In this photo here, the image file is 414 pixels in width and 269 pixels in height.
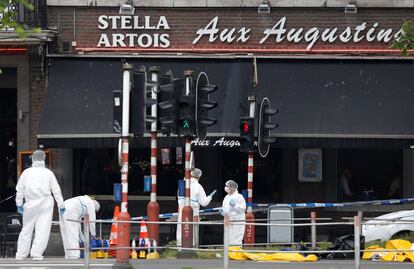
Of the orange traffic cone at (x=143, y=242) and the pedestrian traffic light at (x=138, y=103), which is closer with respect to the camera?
the pedestrian traffic light at (x=138, y=103)

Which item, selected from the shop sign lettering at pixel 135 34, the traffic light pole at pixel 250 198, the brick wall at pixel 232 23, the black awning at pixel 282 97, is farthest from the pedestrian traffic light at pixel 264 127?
the shop sign lettering at pixel 135 34

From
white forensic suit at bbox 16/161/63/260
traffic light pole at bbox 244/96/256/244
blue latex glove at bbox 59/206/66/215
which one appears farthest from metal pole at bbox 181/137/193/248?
traffic light pole at bbox 244/96/256/244

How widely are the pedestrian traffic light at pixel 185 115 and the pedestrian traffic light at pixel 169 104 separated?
10 cm

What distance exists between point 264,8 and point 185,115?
715 centimetres

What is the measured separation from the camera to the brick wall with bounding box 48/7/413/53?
83.7 feet

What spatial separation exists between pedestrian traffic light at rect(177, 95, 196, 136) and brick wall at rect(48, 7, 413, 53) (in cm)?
662

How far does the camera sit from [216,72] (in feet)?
82.6

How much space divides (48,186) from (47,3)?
25.3 feet

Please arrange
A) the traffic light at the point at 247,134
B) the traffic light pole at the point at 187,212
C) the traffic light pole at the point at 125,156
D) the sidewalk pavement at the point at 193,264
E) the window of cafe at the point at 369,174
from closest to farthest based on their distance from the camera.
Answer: the traffic light pole at the point at 125,156
the sidewalk pavement at the point at 193,264
the traffic light pole at the point at 187,212
the traffic light at the point at 247,134
the window of cafe at the point at 369,174

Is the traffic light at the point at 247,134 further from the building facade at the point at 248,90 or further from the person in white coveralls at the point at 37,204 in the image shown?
the person in white coveralls at the point at 37,204

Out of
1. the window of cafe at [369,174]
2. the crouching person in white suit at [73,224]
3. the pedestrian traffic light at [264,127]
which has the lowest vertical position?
the crouching person in white suit at [73,224]

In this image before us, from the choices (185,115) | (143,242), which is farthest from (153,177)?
(185,115)

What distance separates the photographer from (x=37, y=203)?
18.7 meters

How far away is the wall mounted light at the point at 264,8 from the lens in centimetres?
2544
